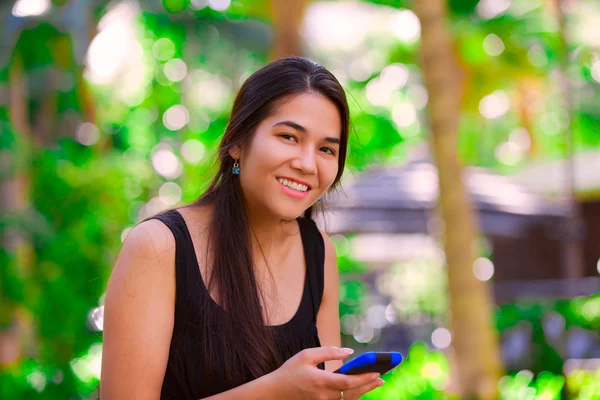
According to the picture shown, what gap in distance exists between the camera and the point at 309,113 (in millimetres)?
2207

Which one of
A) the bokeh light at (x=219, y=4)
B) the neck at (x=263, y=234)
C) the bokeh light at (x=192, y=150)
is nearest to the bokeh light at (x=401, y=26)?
the bokeh light at (x=219, y=4)

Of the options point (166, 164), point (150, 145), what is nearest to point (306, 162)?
point (166, 164)

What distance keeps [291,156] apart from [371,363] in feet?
1.87

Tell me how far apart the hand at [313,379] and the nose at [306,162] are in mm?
485

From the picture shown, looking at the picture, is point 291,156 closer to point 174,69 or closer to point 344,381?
point 344,381

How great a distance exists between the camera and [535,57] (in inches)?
643

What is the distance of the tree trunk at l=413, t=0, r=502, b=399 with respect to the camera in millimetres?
5691

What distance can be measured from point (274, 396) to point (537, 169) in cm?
1395

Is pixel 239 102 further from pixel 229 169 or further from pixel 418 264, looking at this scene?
pixel 418 264

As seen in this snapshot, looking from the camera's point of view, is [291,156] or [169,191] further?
[169,191]

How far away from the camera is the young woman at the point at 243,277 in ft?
6.60

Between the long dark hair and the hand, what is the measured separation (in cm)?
22

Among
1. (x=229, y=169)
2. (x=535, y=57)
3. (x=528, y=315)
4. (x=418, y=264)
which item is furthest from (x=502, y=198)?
(x=229, y=169)

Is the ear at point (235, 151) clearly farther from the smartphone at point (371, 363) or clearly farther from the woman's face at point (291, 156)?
the smartphone at point (371, 363)
